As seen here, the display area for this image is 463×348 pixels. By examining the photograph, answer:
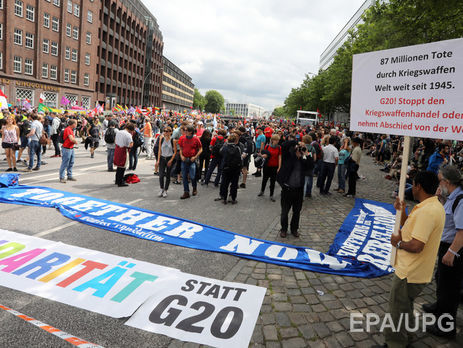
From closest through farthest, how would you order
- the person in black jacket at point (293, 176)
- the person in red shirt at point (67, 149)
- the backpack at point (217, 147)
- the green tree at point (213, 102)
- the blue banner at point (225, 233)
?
the blue banner at point (225, 233) < the person in black jacket at point (293, 176) < the person in red shirt at point (67, 149) < the backpack at point (217, 147) < the green tree at point (213, 102)

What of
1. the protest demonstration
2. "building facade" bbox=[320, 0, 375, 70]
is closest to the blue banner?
the protest demonstration

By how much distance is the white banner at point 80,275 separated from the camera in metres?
3.62

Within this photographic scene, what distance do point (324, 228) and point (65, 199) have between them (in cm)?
614

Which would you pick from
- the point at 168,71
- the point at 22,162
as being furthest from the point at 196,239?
the point at 168,71

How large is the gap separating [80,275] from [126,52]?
226 ft

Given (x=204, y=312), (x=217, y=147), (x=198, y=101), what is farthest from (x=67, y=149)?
(x=198, y=101)

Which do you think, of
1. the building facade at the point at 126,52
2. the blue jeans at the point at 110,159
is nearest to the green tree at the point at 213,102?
the building facade at the point at 126,52

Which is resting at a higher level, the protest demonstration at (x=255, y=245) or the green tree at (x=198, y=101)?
the green tree at (x=198, y=101)

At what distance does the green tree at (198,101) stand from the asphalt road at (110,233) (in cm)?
15698

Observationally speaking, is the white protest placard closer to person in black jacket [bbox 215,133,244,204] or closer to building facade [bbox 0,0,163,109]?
person in black jacket [bbox 215,133,244,204]

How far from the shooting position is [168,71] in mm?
103875

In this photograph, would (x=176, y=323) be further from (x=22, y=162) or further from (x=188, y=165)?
(x=22, y=162)

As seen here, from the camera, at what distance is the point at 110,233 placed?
5703 mm

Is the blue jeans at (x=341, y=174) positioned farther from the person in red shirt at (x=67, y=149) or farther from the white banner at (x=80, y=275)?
the person in red shirt at (x=67, y=149)
